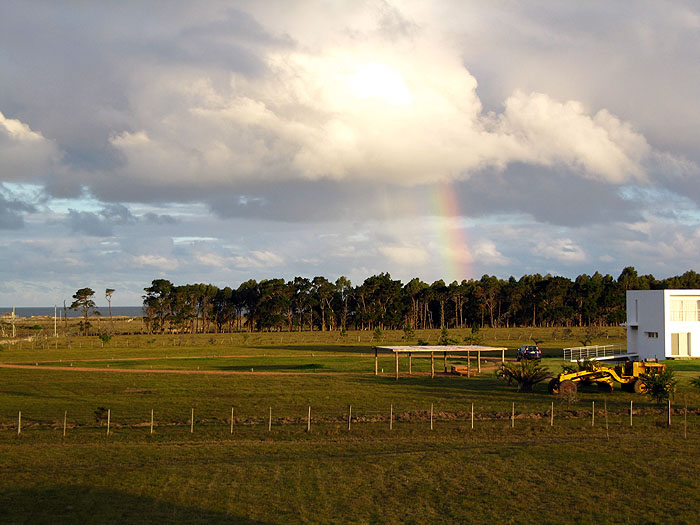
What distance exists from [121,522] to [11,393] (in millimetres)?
30902

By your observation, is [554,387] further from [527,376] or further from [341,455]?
[341,455]

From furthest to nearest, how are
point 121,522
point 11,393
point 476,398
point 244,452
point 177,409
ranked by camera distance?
1. point 11,393
2. point 476,398
3. point 177,409
4. point 244,452
5. point 121,522

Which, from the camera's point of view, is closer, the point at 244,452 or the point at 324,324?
the point at 244,452

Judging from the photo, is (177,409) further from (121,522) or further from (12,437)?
(121,522)

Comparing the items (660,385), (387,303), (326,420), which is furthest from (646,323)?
(387,303)

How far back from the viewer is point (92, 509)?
722 inches

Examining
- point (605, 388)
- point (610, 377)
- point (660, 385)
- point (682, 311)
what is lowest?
point (605, 388)

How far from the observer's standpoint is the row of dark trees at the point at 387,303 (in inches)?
5827

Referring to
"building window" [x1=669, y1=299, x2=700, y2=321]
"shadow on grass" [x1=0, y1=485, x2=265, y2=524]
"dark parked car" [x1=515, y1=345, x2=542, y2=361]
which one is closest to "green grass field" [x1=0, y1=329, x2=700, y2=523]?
"shadow on grass" [x1=0, y1=485, x2=265, y2=524]

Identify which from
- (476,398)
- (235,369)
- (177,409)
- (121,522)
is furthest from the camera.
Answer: (235,369)

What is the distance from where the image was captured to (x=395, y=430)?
1184 inches

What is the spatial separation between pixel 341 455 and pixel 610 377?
24.6m

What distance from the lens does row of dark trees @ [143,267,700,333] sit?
148 metres

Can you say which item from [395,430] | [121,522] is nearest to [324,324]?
[395,430]
